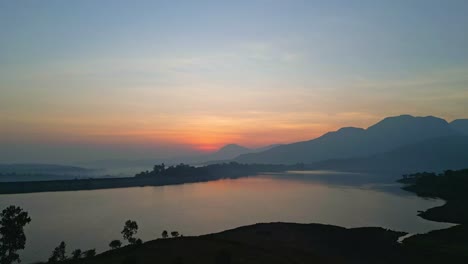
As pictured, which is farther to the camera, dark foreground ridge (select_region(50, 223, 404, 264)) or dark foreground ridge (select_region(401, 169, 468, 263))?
dark foreground ridge (select_region(401, 169, 468, 263))

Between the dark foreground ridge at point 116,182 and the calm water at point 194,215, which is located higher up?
the dark foreground ridge at point 116,182

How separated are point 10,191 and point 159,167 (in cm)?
6566

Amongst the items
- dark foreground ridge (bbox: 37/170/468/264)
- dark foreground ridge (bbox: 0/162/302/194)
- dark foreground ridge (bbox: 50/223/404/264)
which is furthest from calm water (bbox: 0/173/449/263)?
dark foreground ridge (bbox: 0/162/302/194)

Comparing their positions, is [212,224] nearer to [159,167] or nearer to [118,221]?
[118,221]

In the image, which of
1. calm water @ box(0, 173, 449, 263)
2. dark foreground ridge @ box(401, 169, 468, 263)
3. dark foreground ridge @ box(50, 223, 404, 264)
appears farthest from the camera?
calm water @ box(0, 173, 449, 263)

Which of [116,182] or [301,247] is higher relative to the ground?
[116,182]

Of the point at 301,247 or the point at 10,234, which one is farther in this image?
the point at 301,247

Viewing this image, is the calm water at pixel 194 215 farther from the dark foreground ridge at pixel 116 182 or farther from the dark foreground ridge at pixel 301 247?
the dark foreground ridge at pixel 116 182

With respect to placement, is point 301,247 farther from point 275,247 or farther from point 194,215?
point 194,215

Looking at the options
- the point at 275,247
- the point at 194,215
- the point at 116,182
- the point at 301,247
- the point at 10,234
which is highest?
the point at 10,234

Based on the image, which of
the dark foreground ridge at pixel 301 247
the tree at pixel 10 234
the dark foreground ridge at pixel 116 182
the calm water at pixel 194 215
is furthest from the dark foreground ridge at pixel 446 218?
the dark foreground ridge at pixel 116 182

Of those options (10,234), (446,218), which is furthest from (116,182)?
(446,218)

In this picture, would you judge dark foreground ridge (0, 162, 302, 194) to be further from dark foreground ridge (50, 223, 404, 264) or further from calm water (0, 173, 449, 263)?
dark foreground ridge (50, 223, 404, 264)

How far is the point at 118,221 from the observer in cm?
5631
